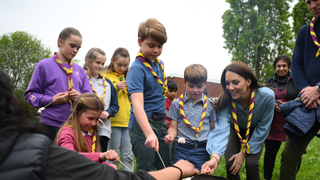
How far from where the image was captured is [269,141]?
15.1 feet

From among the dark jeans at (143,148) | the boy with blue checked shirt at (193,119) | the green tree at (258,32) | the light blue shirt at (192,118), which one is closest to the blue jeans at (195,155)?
the boy with blue checked shirt at (193,119)

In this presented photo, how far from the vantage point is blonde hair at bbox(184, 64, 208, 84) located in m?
3.34

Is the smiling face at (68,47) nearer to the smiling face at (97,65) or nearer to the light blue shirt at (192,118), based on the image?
the smiling face at (97,65)

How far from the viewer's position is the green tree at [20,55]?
28.9 metres

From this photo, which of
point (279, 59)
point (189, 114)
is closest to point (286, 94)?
point (279, 59)

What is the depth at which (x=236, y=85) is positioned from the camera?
3.36 metres

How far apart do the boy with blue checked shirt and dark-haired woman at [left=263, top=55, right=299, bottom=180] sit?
58.9 inches

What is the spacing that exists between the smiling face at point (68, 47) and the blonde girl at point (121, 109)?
1190mm

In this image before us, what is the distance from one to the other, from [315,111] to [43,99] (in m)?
3.37

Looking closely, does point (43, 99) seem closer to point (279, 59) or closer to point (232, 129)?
point (232, 129)

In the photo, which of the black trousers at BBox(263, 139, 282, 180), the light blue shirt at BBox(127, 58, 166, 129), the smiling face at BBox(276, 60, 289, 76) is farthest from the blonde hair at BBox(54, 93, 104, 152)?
the smiling face at BBox(276, 60, 289, 76)

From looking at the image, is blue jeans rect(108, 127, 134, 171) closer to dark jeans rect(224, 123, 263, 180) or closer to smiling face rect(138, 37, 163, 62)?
dark jeans rect(224, 123, 263, 180)

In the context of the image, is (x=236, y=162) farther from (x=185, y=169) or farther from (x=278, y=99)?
(x=278, y=99)

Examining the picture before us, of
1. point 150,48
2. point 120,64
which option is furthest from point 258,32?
point 150,48
